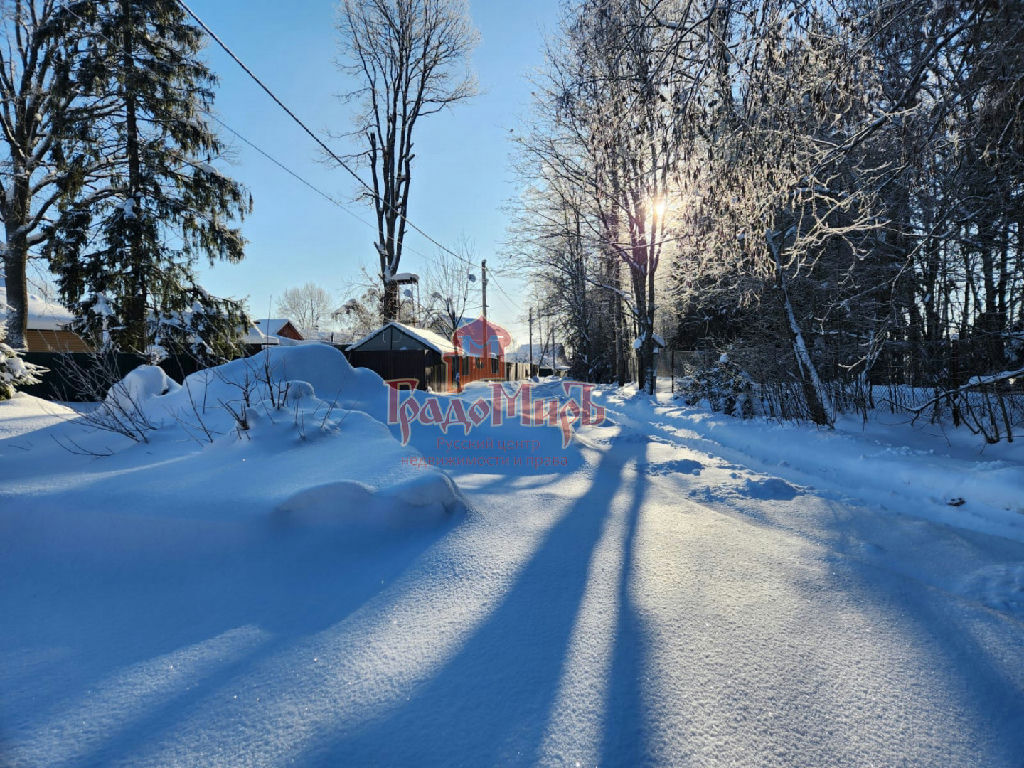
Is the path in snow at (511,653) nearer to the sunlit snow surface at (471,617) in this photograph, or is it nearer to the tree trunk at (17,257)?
the sunlit snow surface at (471,617)

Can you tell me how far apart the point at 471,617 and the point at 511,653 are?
0.28 m

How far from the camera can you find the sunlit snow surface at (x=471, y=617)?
1.33m

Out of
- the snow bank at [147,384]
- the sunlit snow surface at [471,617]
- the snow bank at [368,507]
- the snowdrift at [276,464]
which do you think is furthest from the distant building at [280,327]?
the snow bank at [368,507]

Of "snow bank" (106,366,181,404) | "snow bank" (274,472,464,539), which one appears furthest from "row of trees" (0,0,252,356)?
"snow bank" (274,472,464,539)

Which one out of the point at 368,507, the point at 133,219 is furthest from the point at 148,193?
the point at 368,507

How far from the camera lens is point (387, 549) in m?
2.50

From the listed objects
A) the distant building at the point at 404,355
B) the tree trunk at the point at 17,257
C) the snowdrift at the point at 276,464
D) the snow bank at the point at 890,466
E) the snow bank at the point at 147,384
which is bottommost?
the snow bank at the point at 890,466

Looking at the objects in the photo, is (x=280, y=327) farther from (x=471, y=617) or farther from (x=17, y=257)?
(x=471, y=617)

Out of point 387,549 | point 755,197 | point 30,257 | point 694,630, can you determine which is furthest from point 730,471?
point 30,257

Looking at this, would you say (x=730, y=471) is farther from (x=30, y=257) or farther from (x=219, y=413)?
(x=30, y=257)

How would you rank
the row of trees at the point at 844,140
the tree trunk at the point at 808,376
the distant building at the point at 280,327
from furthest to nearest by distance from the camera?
the distant building at the point at 280,327
the tree trunk at the point at 808,376
the row of trees at the point at 844,140

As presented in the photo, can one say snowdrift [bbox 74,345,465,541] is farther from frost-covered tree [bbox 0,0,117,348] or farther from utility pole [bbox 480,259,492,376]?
utility pole [bbox 480,259,492,376]

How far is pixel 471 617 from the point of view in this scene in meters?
1.92

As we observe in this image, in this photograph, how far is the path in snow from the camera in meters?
1.31
